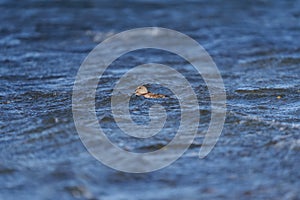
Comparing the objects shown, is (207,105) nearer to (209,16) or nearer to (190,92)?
(190,92)

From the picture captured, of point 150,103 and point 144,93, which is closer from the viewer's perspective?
point 150,103

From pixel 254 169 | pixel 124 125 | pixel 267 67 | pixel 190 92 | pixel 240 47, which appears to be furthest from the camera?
pixel 240 47

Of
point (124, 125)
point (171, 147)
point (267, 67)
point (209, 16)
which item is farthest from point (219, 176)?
point (209, 16)

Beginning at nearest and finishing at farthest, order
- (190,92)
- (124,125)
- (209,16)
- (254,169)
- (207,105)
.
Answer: (254,169) < (124,125) < (207,105) < (190,92) < (209,16)

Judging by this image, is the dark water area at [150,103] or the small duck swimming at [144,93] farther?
the small duck swimming at [144,93]

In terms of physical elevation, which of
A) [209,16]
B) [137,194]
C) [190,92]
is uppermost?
[209,16]

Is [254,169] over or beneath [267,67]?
beneath

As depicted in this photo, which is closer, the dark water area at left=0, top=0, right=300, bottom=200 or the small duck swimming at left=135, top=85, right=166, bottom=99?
the dark water area at left=0, top=0, right=300, bottom=200

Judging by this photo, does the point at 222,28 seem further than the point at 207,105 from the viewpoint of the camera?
Yes
